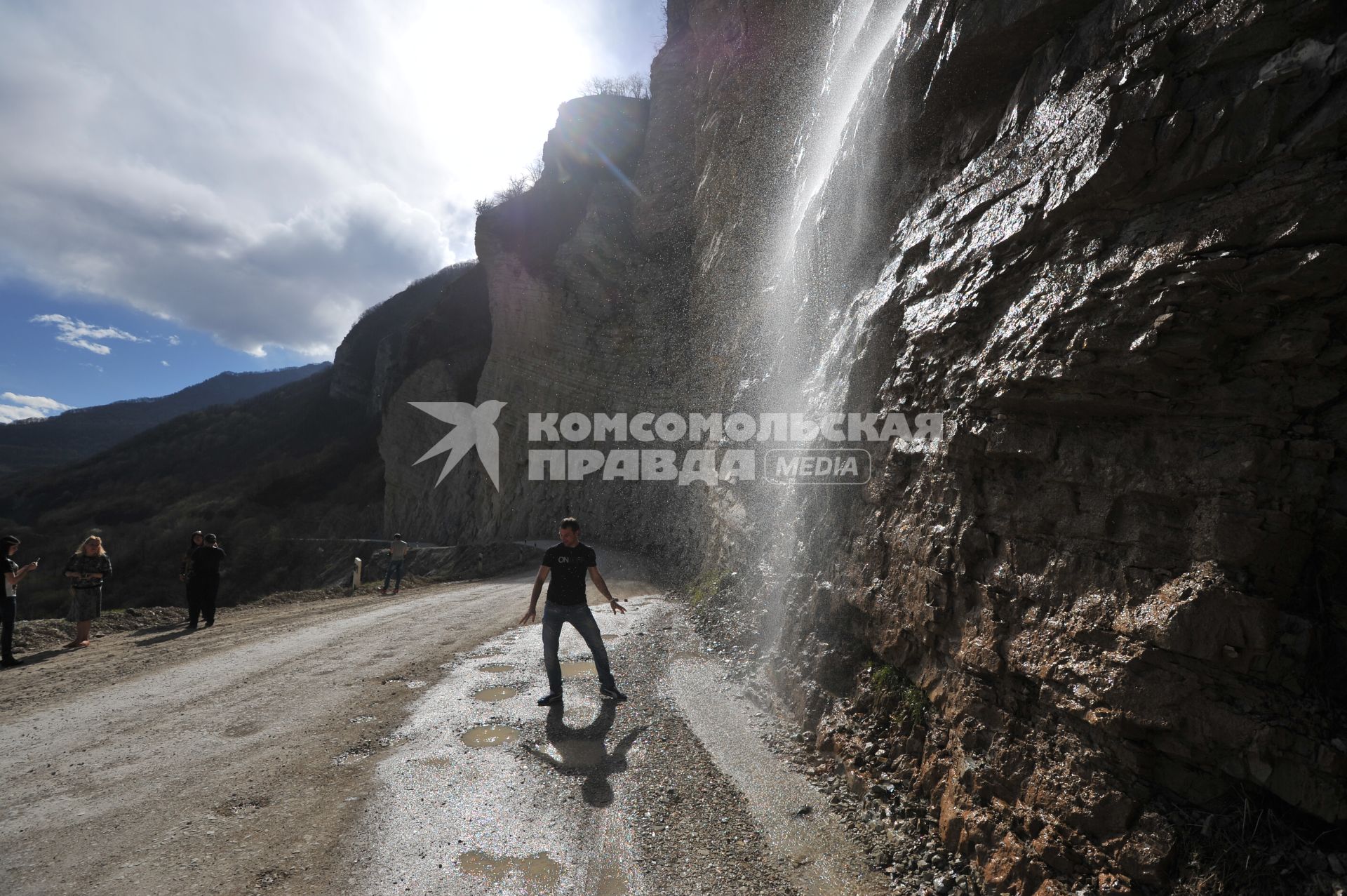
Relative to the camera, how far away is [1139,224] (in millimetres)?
3145

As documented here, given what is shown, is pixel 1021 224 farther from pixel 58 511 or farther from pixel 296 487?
pixel 58 511

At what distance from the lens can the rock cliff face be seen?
2539mm

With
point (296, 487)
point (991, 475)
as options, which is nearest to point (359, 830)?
point (991, 475)

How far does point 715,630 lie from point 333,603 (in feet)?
27.5

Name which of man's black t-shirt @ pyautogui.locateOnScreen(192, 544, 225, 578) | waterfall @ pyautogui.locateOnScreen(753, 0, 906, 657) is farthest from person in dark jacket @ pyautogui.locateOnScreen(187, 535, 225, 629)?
waterfall @ pyautogui.locateOnScreen(753, 0, 906, 657)

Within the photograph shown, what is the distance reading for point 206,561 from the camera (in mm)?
9867

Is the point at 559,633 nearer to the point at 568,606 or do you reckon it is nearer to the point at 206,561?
the point at 568,606

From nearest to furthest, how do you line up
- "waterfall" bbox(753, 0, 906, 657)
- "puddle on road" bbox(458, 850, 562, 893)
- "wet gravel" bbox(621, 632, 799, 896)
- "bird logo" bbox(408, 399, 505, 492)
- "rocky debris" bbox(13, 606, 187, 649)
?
"puddle on road" bbox(458, 850, 562, 893)
"wet gravel" bbox(621, 632, 799, 896)
"waterfall" bbox(753, 0, 906, 657)
"rocky debris" bbox(13, 606, 187, 649)
"bird logo" bbox(408, 399, 505, 492)

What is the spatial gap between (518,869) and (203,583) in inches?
361

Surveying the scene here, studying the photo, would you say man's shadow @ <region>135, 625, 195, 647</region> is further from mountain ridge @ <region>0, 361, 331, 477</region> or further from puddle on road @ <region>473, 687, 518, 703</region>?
mountain ridge @ <region>0, 361, 331, 477</region>

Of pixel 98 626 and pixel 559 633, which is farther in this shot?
pixel 98 626

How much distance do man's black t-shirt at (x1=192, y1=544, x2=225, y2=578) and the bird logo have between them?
1392 cm

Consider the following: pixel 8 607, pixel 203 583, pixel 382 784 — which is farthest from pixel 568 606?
pixel 203 583

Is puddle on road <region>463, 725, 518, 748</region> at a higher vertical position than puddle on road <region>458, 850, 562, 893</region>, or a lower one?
higher
